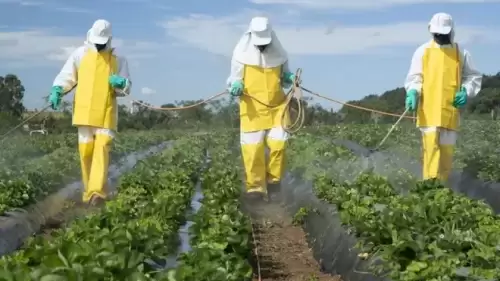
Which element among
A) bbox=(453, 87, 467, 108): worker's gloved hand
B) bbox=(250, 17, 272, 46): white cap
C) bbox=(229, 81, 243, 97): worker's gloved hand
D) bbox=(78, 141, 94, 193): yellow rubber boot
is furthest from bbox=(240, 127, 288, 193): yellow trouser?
bbox=(453, 87, 467, 108): worker's gloved hand

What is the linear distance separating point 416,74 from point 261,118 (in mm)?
1621

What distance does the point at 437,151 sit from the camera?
8.86 m

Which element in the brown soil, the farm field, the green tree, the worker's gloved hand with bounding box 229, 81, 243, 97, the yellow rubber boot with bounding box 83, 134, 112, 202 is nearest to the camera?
the farm field

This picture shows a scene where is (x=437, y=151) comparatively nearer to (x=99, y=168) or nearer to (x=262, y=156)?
(x=262, y=156)

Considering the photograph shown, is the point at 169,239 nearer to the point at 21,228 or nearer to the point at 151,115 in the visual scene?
the point at 21,228

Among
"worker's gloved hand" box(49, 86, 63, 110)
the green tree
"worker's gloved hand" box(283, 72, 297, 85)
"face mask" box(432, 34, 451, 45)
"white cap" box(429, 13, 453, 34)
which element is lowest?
the green tree

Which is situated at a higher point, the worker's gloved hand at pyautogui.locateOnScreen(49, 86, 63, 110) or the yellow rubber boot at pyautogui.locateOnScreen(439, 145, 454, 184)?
the worker's gloved hand at pyautogui.locateOnScreen(49, 86, 63, 110)

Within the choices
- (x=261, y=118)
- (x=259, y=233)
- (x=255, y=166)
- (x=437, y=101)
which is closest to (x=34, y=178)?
(x=255, y=166)

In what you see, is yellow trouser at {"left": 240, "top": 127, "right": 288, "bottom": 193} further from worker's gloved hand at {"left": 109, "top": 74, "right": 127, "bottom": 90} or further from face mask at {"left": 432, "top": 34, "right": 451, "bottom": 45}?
face mask at {"left": 432, "top": 34, "right": 451, "bottom": 45}

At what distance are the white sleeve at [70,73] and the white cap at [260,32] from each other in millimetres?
1761

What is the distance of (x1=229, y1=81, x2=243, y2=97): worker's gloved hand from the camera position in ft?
30.5

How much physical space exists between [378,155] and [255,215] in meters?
5.02

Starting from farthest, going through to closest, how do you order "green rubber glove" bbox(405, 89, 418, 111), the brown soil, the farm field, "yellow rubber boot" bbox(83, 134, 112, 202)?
"yellow rubber boot" bbox(83, 134, 112, 202) < "green rubber glove" bbox(405, 89, 418, 111) < the brown soil < the farm field

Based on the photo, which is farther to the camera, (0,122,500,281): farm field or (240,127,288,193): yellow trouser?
(240,127,288,193): yellow trouser
